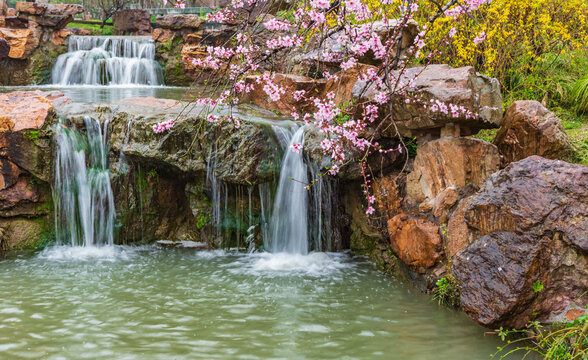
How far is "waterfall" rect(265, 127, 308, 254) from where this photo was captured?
20.9 ft

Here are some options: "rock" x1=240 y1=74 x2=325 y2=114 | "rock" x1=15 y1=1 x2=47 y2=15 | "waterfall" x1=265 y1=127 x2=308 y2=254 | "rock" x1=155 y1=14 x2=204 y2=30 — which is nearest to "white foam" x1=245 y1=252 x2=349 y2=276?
"waterfall" x1=265 y1=127 x2=308 y2=254

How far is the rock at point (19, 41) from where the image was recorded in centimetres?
1400

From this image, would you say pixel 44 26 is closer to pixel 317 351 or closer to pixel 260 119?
pixel 260 119

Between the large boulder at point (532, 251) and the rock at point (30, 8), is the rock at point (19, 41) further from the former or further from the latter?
the large boulder at point (532, 251)

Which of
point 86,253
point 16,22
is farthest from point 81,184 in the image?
point 16,22

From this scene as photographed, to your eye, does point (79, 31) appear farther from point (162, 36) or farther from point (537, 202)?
point (537, 202)

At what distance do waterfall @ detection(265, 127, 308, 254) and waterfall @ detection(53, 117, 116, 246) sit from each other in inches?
99.6

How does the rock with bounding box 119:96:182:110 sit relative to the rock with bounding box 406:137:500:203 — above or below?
above

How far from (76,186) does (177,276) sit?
7.70ft

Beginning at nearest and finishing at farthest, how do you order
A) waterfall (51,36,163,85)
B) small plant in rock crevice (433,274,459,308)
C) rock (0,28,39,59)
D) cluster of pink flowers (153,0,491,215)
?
cluster of pink flowers (153,0,491,215)
small plant in rock crevice (433,274,459,308)
waterfall (51,36,163,85)
rock (0,28,39,59)

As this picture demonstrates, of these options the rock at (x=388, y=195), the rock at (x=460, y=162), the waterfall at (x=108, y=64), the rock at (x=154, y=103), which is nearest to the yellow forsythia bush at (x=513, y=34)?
the rock at (x=460, y=162)

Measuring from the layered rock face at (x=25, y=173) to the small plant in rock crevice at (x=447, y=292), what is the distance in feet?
17.9

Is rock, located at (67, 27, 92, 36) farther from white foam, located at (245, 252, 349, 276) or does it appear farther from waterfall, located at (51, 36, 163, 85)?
white foam, located at (245, 252, 349, 276)

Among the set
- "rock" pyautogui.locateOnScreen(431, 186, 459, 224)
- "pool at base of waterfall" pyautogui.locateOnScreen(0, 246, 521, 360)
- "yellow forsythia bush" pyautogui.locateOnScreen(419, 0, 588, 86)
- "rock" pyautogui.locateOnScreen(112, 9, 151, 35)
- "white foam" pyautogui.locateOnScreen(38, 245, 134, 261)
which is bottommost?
"pool at base of waterfall" pyautogui.locateOnScreen(0, 246, 521, 360)
